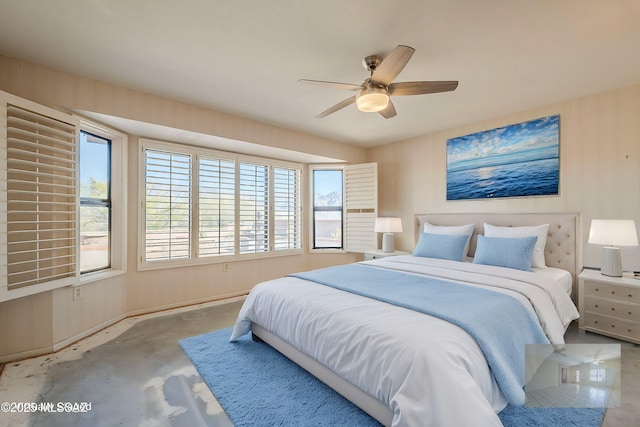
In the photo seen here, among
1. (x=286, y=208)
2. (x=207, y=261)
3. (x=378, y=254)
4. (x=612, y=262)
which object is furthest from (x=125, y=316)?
(x=612, y=262)

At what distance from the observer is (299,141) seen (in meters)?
4.27

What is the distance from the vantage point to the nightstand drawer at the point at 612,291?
2.49 metres

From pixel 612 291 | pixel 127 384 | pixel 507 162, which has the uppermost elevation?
pixel 507 162

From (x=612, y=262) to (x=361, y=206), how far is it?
313 centimetres

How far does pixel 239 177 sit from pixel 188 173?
0.72 metres

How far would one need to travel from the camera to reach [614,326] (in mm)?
2580

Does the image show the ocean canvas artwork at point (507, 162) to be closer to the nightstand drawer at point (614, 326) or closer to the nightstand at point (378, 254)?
the nightstand at point (378, 254)

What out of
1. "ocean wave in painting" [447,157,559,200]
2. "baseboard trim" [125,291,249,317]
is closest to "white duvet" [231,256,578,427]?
"ocean wave in painting" [447,157,559,200]

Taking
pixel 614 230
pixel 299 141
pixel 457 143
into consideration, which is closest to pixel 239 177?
pixel 299 141

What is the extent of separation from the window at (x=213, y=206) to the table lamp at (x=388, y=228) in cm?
141

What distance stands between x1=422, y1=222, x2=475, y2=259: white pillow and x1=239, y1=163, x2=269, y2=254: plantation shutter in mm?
2489

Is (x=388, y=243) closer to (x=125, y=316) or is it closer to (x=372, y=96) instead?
(x=372, y=96)

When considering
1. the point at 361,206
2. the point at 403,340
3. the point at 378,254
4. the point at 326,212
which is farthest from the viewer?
the point at 326,212

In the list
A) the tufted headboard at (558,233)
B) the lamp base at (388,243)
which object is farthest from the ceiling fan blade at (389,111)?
the lamp base at (388,243)
